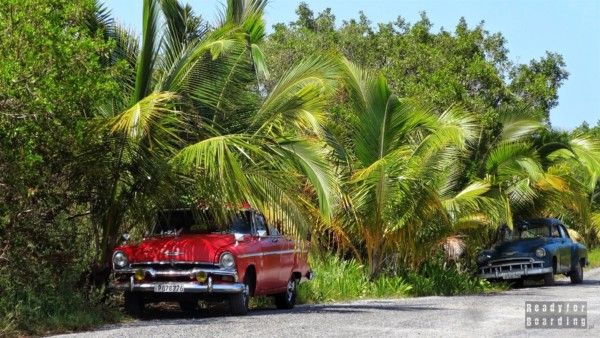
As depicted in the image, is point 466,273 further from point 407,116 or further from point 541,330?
point 541,330

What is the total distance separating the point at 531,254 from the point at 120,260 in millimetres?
14104

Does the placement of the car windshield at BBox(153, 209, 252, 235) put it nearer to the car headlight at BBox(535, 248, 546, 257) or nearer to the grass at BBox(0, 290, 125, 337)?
the grass at BBox(0, 290, 125, 337)

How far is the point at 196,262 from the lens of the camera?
639 inches

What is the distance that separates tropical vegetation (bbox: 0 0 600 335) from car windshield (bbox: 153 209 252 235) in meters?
0.25

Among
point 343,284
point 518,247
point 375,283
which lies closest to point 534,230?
point 518,247

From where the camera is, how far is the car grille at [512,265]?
28.0 meters

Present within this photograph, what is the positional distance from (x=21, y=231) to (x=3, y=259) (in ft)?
2.16

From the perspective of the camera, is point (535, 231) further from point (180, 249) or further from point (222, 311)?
point (180, 249)

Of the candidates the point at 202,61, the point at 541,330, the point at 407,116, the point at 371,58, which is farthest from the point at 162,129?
the point at 371,58

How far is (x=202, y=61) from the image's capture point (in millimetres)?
18266

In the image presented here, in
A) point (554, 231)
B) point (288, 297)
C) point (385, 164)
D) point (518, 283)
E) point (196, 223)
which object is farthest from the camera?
point (518, 283)

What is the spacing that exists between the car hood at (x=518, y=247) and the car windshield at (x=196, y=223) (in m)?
12.1

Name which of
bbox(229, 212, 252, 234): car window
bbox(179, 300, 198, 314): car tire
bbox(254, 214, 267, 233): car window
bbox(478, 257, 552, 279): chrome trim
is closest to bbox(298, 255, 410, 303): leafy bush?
bbox(179, 300, 198, 314): car tire

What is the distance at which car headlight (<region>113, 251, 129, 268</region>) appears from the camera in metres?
16.5
